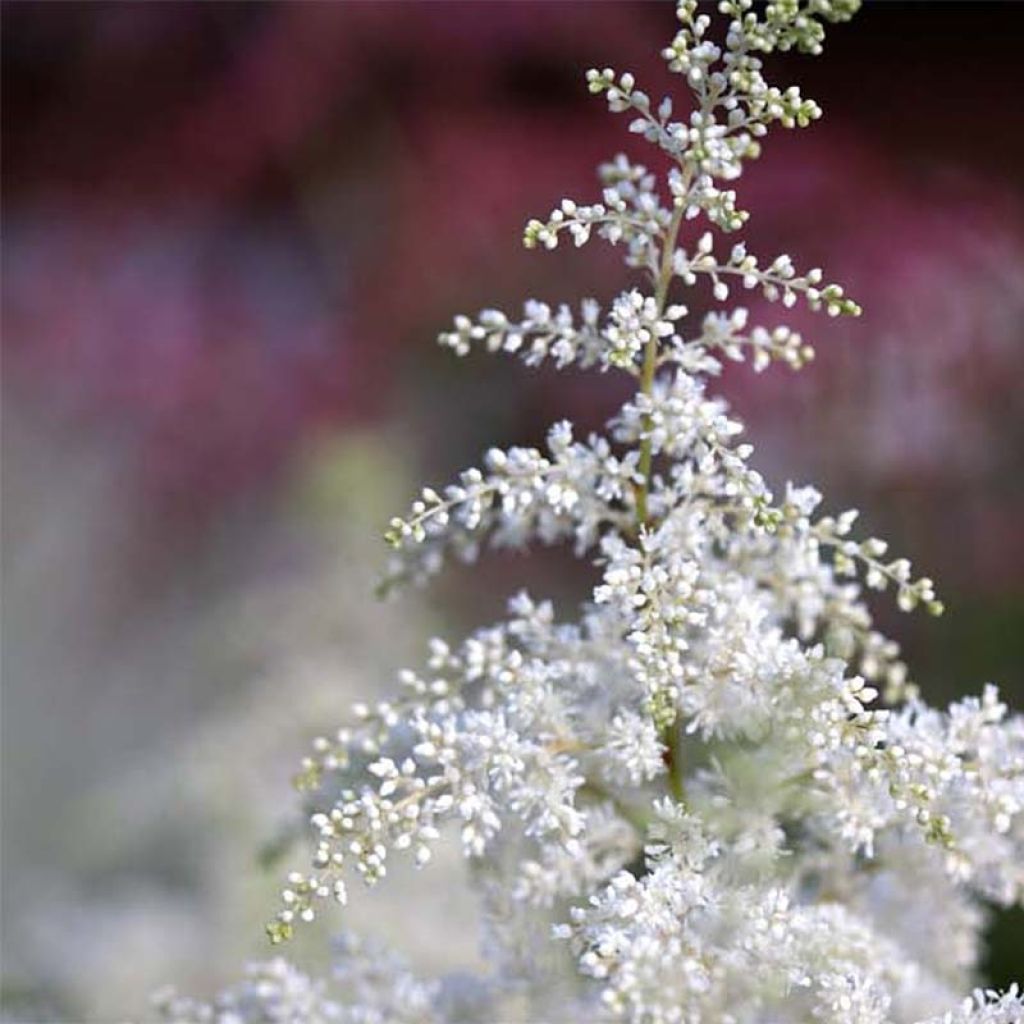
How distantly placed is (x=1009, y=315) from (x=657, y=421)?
851 mm

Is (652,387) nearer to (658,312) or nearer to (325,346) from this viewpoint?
(658,312)

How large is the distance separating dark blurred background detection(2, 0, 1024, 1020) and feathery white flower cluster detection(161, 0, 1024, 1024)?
51 centimetres

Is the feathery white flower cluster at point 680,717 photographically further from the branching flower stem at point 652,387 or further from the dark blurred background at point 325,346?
the dark blurred background at point 325,346

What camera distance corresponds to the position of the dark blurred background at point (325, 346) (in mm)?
1169

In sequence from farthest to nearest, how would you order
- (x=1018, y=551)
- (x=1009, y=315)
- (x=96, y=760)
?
(x=96, y=760), (x=1018, y=551), (x=1009, y=315)

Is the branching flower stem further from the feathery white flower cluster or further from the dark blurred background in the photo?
the dark blurred background

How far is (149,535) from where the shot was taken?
5.35ft

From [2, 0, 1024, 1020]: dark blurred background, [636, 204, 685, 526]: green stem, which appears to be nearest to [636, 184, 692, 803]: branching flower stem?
[636, 204, 685, 526]: green stem

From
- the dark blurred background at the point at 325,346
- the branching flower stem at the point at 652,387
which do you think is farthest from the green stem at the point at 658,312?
the dark blurred background at the point at 325,346

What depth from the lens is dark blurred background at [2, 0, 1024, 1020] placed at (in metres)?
1.17

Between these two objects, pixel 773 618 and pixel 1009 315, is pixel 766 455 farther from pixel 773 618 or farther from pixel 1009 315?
pixel 773 618

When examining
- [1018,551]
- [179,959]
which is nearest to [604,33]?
[1018,551]

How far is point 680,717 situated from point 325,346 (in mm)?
1095

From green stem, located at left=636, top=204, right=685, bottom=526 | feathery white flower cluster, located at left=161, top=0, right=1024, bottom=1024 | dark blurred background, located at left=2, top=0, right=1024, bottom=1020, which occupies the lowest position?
feathery white flower cluster, located at left=161, top=0, right=1024, bottom=1024
